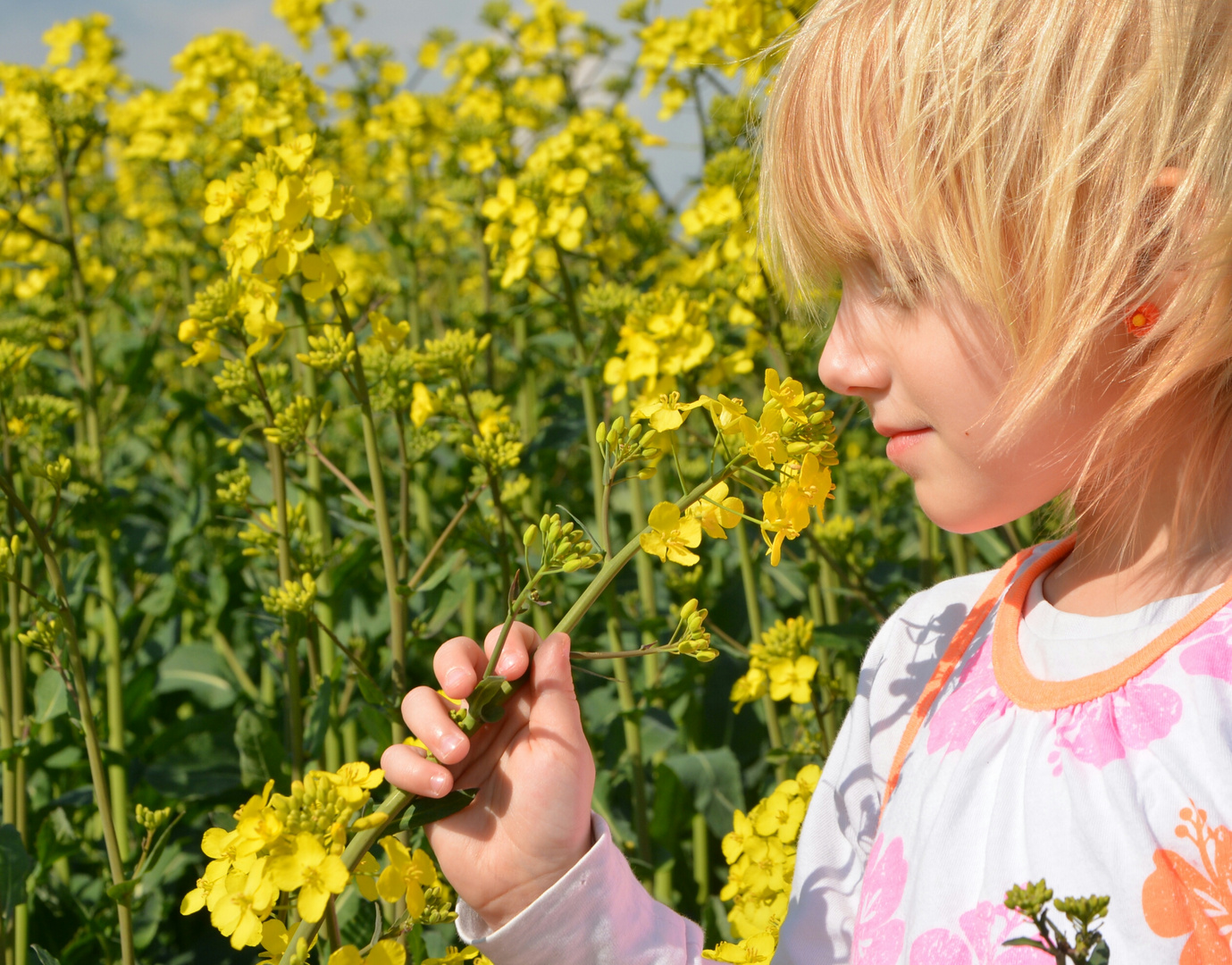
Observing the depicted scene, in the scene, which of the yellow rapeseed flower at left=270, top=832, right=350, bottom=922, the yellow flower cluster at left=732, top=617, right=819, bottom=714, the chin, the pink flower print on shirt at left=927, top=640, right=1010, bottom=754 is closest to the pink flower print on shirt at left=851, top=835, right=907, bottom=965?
the pink flower print on shirt at left=927, top=640, right=1010, bottom=754

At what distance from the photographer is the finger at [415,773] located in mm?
914

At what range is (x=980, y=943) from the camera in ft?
3.21

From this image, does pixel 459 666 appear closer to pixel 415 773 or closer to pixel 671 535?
pixel 415 773

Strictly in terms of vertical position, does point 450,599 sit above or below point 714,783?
above

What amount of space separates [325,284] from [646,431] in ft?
2.75

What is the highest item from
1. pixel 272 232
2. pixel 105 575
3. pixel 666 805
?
pixel 272 232

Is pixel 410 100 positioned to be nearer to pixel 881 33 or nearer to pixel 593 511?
pixel 593 511

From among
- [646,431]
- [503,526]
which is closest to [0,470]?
[503,526]

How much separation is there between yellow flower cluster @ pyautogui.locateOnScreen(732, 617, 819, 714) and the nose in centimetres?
85

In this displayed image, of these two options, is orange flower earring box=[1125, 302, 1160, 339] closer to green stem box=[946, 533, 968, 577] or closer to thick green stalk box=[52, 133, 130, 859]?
green stem box=[946, 533, 968, 577]

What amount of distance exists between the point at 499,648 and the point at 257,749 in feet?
3.86

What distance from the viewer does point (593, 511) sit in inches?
118

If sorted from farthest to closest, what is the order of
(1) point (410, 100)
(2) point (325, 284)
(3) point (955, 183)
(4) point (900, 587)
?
(1) point (410, 100)
(4) point (900, 587)
(2) point (325, 284)
(3) point (955, 183)

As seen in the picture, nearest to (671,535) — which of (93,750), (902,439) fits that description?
(902,439)
